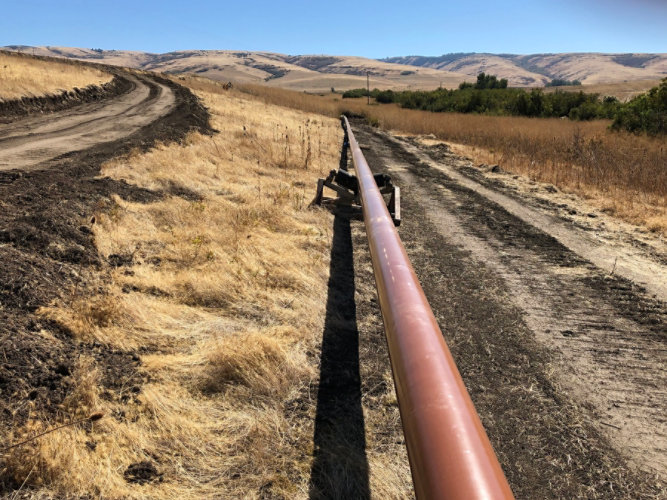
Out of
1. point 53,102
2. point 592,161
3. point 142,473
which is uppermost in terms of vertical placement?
point 53,102

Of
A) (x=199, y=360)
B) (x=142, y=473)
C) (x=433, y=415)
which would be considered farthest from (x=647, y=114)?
(x=142, y=473)

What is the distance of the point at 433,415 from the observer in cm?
127

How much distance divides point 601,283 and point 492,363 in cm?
259

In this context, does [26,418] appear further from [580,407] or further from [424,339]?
[580,407]

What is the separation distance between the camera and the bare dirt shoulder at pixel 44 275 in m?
2.52

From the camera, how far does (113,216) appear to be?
533cm

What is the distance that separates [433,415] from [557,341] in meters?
3.19

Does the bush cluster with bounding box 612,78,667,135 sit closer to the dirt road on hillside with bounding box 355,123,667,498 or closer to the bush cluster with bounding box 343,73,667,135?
the bush cluster with bounding box 343,73,667,135

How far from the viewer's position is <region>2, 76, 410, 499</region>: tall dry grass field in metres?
2.24

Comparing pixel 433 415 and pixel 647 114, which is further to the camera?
pixel 647 114

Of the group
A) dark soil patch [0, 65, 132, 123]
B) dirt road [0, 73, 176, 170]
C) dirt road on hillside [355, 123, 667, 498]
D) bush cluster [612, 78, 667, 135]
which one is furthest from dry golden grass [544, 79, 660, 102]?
dirt road on hillside [355, 123, 667, 498]

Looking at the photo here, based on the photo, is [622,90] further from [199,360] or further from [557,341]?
[199,360]

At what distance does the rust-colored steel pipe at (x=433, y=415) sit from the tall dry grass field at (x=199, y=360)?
3.91ft

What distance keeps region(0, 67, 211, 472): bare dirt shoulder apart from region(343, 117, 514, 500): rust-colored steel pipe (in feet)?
6.98
